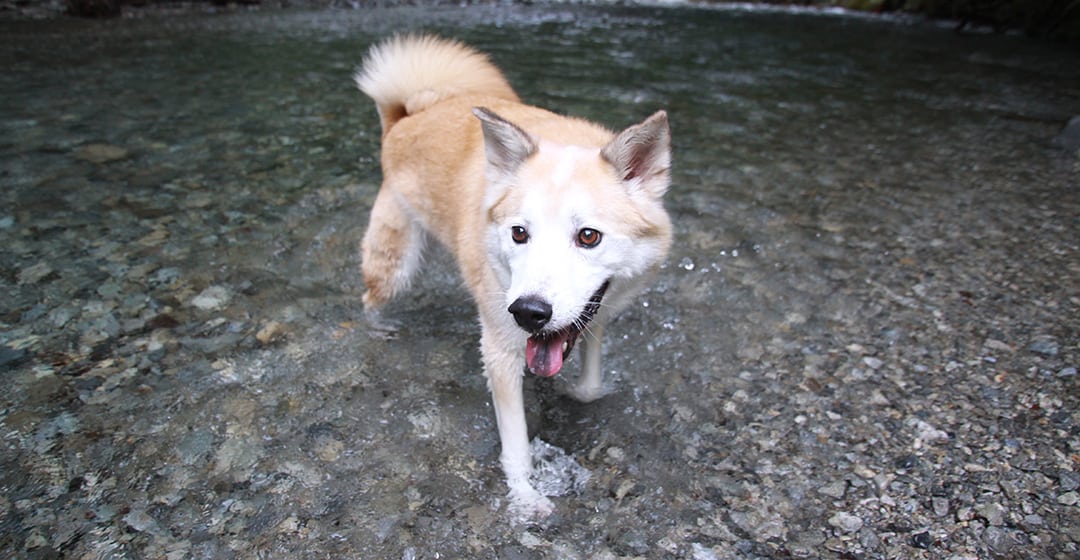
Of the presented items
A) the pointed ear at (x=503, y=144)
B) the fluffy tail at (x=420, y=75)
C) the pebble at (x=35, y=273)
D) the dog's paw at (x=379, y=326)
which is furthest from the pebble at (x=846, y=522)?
the pebble at (x=35, y=273)

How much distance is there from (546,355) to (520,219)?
19.3 inches

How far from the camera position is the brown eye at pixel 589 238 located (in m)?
2.30

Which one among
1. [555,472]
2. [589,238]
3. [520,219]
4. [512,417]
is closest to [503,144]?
[520,219]

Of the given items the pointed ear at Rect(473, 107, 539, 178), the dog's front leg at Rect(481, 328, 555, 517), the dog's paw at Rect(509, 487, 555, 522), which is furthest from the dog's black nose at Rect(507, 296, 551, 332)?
the dog's paw at Rect(509, 487, 555, 522)

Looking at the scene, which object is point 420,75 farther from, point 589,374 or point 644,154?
point 589,374

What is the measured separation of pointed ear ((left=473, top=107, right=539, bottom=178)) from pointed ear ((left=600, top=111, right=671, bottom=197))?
29 cm

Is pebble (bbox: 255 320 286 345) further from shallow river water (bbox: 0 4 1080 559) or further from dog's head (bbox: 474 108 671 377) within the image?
dog's head (bbox: 474 108 671 377)

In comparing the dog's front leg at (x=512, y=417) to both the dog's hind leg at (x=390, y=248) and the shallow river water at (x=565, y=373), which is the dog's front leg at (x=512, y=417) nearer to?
the shallow river water at (x=565, y=373)

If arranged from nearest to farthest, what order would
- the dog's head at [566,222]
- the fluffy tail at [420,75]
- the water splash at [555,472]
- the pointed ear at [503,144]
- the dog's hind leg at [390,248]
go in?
1. the dog's head at [566,222]
2. the pointed ear at [503,144]
3. the water splash at [555,472]
4. the dog's hind leg at [390,248]
5. the fluffy tail at [420,75]

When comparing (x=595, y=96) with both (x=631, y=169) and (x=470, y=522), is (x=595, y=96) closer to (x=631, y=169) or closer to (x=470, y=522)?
(x=631, y=169)

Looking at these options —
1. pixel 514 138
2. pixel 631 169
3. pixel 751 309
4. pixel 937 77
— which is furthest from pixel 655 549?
pixel 937 77

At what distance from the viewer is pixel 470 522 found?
249cm

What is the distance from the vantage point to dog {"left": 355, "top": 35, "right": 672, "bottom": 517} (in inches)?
89.7

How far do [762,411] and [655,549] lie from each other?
0.98 m
